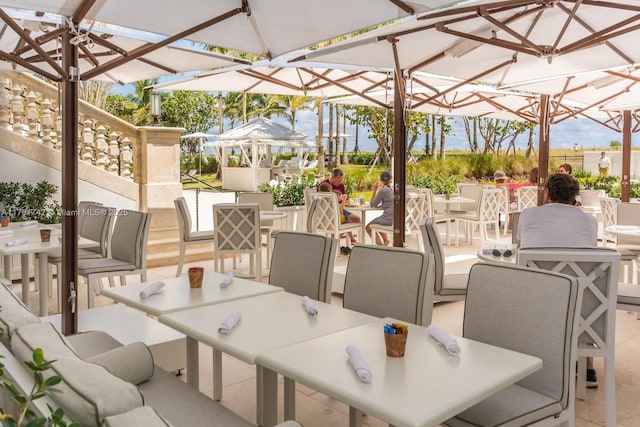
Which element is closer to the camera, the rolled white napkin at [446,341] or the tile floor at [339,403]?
the rolled white napkin at [446,341]

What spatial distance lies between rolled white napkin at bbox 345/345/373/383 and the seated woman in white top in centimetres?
217

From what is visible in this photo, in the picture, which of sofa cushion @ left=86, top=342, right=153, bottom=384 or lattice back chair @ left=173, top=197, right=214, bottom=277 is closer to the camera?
sofa cushion @ left=86, top=342, right=153, bottom=384

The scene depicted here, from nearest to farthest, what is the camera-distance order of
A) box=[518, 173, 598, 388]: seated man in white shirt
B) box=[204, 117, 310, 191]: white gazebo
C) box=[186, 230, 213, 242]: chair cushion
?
1. box=[518, 173, 598, 388]: seated man in white shirt
2. box=[186, 230, 213, 242]: chair cushion
3. box=[204, 117, 310, 191]: white gazebo

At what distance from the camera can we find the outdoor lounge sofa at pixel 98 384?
4.27ft

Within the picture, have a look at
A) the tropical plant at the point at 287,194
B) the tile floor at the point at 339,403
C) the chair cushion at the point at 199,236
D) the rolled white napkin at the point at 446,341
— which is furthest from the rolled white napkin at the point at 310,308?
the tropical plant at the point at 287,194

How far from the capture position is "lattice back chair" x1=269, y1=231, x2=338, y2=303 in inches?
130

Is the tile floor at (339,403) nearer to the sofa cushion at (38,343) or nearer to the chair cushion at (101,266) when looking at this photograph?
the chair cushion at (101,266)

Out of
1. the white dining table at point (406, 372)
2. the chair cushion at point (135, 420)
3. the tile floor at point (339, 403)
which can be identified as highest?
the chair cushion at point (135, 420)

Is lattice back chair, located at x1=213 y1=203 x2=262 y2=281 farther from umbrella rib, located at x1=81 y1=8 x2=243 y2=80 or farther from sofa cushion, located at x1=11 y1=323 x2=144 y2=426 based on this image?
sofa cushion, located at x1=11 y1=323 x2=144 y2=426

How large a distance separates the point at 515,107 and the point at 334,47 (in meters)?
6.28

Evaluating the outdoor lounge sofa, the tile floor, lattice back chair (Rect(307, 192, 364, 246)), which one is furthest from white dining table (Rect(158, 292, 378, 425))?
lattice back chair (Rect(307, 192, 364, 246))

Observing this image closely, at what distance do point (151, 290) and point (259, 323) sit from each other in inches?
30.3

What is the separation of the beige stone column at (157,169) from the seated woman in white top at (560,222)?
5504 mm

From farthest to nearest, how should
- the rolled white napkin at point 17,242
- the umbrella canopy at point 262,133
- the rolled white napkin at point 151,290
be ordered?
the umbrella canopy at point 262,133 < the rolled white napkin at point 17,242 < the rolled white napkin at point 151,290
